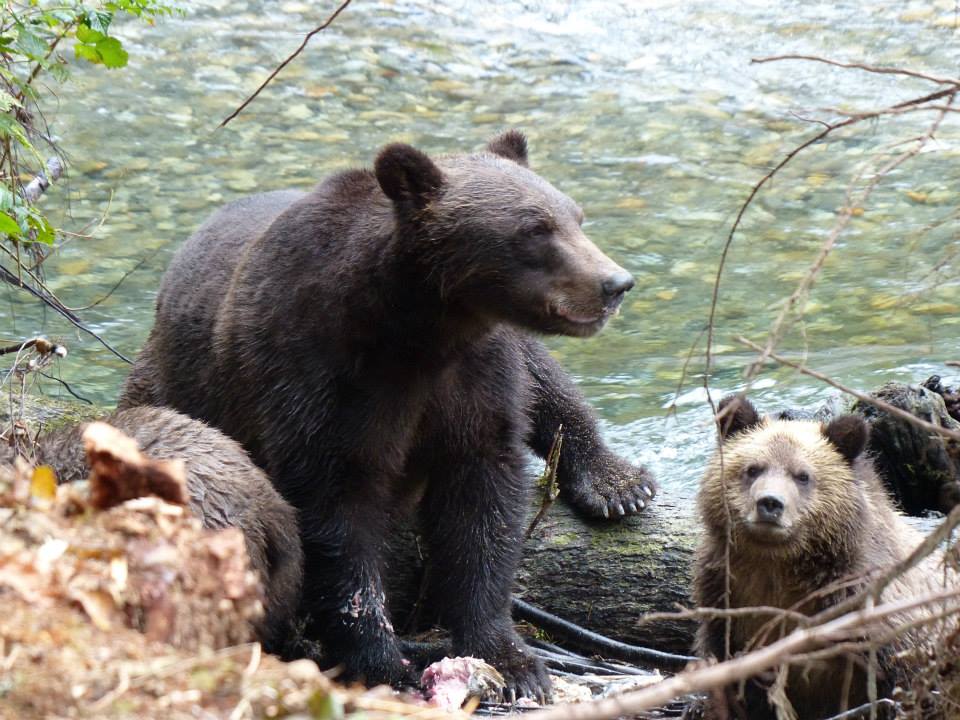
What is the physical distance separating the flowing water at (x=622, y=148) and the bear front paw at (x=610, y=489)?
1.75 meters

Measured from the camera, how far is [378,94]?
1734 cm

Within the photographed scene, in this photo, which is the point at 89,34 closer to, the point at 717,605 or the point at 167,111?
the point at 717,605

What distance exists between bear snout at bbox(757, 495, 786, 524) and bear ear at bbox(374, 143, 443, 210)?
6.51ft

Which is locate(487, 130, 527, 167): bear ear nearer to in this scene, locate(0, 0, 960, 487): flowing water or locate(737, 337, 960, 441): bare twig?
locate(0, 0, 960, 487): flowing water

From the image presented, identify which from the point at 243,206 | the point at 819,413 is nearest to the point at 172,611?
the point at 243,206

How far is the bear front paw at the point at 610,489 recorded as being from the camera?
23.8ft

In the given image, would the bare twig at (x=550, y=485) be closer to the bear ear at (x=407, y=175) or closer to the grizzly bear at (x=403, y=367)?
the grizzly bear at (x=403, y=367)

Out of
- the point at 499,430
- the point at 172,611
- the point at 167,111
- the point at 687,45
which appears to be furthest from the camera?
the point at 687,45

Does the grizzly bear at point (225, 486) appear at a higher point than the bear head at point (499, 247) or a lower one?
lower

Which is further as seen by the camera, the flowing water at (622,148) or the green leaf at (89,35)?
the flowing water at (622,148)

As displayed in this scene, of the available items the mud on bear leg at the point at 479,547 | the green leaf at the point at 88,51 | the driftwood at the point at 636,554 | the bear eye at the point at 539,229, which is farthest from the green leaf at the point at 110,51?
the driftwood at the point at 636,554

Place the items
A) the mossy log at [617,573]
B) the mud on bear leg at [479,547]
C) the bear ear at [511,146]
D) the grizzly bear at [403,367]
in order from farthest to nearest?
the mossy log at [617,573] → the bear ear at [511,146] → the mud on bear leg at [479,547] → the grizzly bear at [403,367]

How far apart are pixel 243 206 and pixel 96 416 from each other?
157 centimetres

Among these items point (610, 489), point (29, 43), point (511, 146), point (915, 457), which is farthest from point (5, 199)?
point (915, 457)
